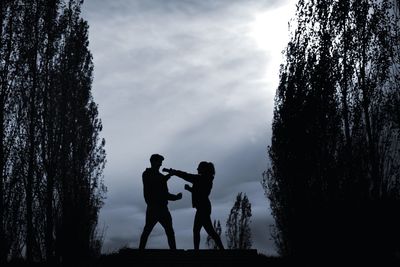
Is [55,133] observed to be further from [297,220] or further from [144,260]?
[144,260]

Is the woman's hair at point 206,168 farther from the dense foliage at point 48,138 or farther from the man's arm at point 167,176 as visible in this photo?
the dense foliage at point 48,138

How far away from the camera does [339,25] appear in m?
19.3

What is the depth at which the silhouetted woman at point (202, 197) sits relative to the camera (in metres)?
9.56

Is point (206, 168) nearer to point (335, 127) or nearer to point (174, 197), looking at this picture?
point (174, 197)

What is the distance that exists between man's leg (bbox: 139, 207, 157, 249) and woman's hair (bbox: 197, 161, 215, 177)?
1202 mm

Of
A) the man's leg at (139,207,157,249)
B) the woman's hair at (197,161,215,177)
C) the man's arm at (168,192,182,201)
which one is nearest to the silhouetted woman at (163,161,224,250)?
the woman's hair at (197,161,215,177)

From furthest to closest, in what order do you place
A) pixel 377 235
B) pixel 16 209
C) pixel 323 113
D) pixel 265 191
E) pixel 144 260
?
pixel 265 191
pixel 323 113
pixel 16 209
pixel 377 235
pixel 144 260

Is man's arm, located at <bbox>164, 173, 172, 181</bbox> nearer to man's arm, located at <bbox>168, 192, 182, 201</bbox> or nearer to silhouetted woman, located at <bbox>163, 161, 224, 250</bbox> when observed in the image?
silhouetted woman, located at <bbox>163, 161, 224, 250</bbox>

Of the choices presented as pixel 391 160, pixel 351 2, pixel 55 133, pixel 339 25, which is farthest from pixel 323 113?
pixel 55 133

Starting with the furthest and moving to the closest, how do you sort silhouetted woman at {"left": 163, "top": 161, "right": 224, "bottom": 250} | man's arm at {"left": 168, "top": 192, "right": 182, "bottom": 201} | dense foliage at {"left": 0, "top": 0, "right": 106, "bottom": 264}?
dense foliage at {"left": 0, "top": 0, "right": 106, "bottom": 264}, silhouetted woman at {"left": 163, "top": 161, "right": 224, "bottom": 250}, man's arm at {"left": 168, "top": 192, "right": 182, "bottom": 201}

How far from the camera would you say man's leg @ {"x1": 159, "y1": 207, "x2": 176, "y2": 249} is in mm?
9336

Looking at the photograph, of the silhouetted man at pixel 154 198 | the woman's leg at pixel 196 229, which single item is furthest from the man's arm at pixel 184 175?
the woman's leg at pixel 196 229

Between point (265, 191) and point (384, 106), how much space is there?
10.6 m

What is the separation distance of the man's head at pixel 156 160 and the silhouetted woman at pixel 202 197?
1.30 ft
